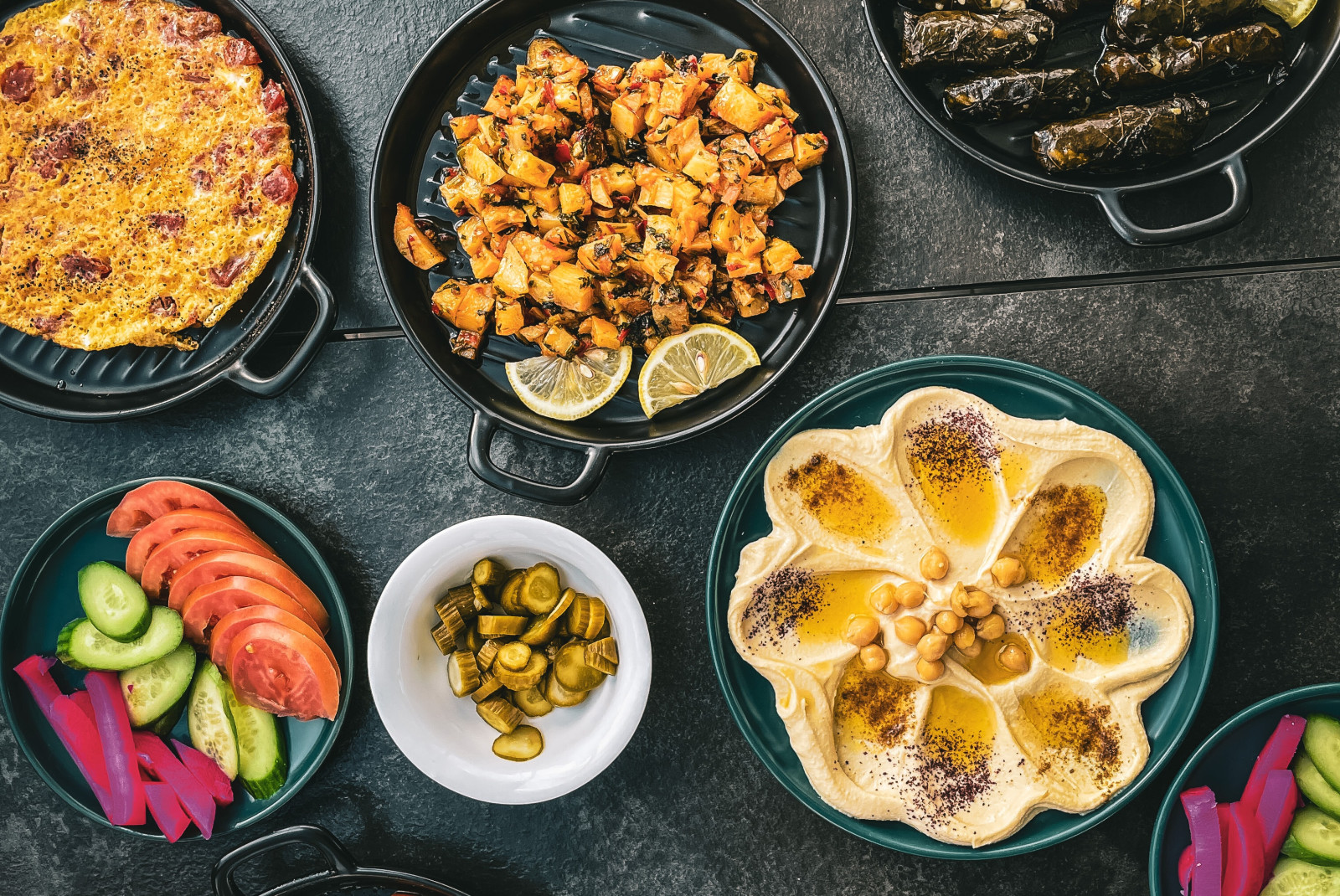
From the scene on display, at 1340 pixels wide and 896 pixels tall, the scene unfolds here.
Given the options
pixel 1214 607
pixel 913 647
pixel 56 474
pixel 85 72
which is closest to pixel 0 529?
pixel 56 474

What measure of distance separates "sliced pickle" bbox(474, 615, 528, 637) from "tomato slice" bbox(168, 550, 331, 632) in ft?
1.82

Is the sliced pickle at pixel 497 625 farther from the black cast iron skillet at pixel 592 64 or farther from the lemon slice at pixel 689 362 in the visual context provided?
the lemon slice at pixel 689 362

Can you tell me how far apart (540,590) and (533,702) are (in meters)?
0.32

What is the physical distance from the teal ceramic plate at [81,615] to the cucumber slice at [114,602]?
0.56ft

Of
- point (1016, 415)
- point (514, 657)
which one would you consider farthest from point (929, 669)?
point (514, 657)

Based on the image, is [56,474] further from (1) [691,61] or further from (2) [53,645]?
(1) [691,61]

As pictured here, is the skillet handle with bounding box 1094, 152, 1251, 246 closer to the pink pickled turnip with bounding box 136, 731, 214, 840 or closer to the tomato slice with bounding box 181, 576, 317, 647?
the tomato slice with bounding box 181, 576, 317, 647

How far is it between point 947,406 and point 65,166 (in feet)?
8.36

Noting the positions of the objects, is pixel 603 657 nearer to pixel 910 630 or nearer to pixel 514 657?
pixel 514 657

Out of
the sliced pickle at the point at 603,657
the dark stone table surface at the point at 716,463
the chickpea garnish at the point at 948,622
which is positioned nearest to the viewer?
the chickpea garnish at the point at 948,622

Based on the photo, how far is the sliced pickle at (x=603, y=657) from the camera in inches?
88.2

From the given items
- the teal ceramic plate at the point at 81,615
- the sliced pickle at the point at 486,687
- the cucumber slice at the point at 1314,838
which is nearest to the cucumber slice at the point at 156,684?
the teal ceramic plate at the point at 81,615

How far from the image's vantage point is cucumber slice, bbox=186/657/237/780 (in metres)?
2.42

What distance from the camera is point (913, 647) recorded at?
221 centimetres
